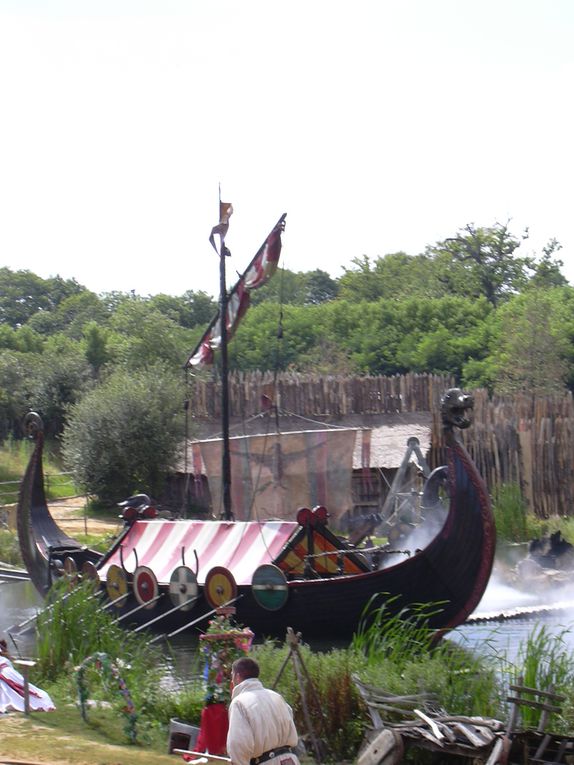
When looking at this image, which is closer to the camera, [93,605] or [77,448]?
[93,605]

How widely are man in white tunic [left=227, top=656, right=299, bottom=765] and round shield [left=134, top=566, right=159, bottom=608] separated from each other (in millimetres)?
10064

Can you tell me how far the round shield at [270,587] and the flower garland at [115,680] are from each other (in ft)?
15.2

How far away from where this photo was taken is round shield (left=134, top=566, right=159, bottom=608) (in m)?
16.6

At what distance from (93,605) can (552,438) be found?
14299 mm

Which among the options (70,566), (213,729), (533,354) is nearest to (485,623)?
(70,566)

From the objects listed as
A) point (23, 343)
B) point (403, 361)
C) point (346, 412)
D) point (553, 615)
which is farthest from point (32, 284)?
point (553, 615)

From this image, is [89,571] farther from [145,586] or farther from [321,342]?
[321,342]

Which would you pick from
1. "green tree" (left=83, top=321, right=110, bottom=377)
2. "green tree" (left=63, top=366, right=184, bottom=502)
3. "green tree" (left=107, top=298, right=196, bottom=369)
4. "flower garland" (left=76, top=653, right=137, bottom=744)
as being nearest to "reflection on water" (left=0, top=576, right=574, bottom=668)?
"flower garland" (left=76, top=653, right=137, bottom=744)

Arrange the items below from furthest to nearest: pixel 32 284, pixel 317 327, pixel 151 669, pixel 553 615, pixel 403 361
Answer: pixel 32 284 → pixel 317 327 → pixel 403 361 → pixel 553 615 → pixel 151 669

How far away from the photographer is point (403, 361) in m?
45.7

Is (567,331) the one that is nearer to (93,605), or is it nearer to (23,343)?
(23,343)

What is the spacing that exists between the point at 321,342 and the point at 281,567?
34.5 meters

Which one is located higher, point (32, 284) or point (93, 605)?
point (32, 284)

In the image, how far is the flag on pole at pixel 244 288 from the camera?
60.8ft
